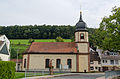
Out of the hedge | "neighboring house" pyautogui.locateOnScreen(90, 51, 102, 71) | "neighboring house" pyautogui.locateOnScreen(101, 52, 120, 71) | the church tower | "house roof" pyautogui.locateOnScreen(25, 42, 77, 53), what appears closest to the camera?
the hedge

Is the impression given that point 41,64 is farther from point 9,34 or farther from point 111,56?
point 9,34

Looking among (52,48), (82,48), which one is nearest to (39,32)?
(52,48)

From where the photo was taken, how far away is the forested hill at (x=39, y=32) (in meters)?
94.0

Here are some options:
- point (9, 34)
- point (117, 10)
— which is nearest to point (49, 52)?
point (117, 10)

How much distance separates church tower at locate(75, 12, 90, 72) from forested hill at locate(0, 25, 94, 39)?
53.1 m

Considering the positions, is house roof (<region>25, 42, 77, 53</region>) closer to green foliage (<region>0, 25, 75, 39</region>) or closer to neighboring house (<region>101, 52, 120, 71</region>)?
neighboring house (<region>101, 52, 120, 71</region>)

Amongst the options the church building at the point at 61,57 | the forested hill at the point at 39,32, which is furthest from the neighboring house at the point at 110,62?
the forested hill at the point at 39,32

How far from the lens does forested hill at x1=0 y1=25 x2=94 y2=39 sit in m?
94.0

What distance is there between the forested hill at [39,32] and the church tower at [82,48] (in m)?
53.1

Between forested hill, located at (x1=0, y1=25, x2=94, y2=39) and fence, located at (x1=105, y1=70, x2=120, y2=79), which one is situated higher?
forested hill, located at (x1=0, y1=25, x2=94, y2=39)

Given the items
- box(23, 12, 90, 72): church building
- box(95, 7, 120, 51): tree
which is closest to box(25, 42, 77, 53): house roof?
box(23, 12, 90, 72): church building

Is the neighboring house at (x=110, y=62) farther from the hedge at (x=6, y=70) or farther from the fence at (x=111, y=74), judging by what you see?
the hedge at (x=6, y=70)

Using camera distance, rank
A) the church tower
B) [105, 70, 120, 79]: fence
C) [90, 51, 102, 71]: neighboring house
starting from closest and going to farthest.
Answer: [105, 70, 120, 79]: fence
the church tower
[90, 51, 102, 71]: neighboring house

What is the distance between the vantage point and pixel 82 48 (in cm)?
3794
